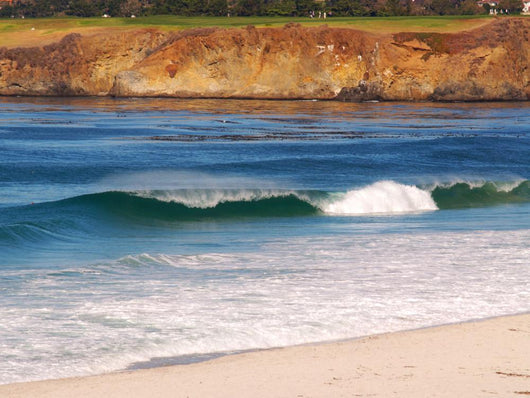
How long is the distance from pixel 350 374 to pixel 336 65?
61.1 m

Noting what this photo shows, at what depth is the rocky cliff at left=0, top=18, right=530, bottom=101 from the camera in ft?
219

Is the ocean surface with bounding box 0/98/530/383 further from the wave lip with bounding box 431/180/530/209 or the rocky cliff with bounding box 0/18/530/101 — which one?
the rocky cliff with bounding box 0/18/530/101

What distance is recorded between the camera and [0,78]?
74.2 metres

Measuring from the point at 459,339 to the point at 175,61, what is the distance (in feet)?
204

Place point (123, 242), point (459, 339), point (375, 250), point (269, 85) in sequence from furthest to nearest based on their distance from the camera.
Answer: point (269, 85) → point (123, 242) → point (375, 250) → point (459, 339)

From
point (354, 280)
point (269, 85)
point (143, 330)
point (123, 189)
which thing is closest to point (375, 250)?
point (354, 280)

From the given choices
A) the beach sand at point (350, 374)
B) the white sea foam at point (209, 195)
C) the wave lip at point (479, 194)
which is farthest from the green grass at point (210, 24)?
the beach sand at point (350, 374)

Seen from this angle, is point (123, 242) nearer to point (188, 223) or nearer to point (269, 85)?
point (188, 223)

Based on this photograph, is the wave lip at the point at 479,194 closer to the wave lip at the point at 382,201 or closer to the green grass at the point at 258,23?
the wave lip at the point at 382,201

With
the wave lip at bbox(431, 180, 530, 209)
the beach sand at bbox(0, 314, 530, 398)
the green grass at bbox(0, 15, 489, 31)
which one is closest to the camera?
the beach sand at bbox(0, 314, 530, 398)

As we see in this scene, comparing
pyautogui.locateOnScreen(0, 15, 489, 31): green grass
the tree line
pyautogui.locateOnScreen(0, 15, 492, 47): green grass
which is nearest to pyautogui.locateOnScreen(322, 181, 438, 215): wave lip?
pyautogui.locateOnScreen(0, 15, 492, 47): green grass

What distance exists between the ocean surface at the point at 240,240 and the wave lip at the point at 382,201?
0.18 feet

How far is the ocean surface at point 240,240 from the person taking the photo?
346 inches

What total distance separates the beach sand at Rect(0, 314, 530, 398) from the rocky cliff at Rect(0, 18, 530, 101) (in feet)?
195
